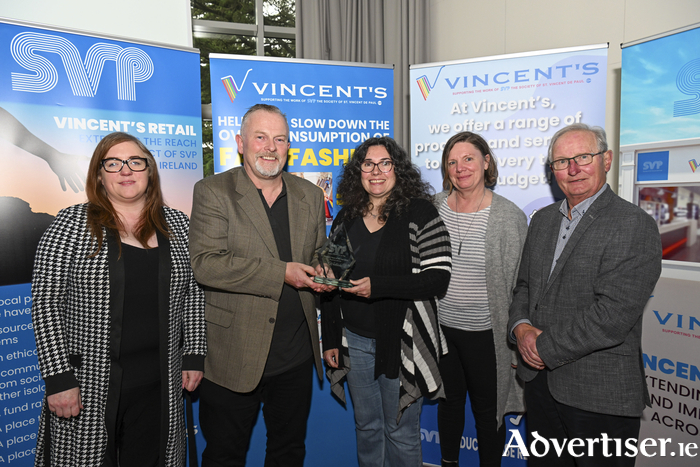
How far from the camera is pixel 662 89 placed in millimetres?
2555

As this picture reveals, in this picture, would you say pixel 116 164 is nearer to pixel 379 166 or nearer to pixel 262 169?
pixel 262 169

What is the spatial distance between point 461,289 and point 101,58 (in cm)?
250

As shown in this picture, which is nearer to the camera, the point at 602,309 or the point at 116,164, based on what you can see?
the point at 602,309

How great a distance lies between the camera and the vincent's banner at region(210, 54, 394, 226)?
2828mm

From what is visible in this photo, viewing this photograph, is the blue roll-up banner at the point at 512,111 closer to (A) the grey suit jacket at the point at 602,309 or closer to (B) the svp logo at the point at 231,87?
(A) the grey suit jacket at the point at 602,309

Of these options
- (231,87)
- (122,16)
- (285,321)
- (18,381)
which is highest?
(122,16)

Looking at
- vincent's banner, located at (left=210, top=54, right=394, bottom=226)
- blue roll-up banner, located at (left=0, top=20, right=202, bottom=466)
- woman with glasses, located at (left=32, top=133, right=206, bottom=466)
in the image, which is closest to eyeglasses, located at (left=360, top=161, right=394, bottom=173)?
vincent's banner, located at (left=210, top=54, right=394, bottom=226)

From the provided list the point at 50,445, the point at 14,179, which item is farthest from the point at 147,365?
the point at 14,179

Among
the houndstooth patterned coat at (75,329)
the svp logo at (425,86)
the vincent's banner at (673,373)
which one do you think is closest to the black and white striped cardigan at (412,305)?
the houndstooth patterned coat at (75,329)

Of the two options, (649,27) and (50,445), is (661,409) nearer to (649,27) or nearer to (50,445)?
(649,27)

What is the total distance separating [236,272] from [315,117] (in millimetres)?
1521

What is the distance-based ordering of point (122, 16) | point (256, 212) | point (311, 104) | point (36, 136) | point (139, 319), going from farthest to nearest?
point (122, 16) < point (311, 104) < point (36, 136) < point (256, 212) < point (139, 319)

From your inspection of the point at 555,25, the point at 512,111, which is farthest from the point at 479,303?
the point at 555,25

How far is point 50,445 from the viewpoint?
1.72 meters
